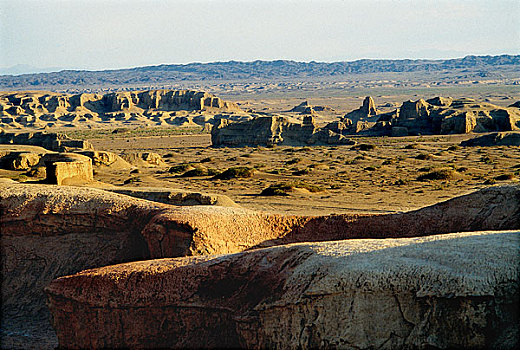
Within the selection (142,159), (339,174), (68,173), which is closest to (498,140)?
(339,174)

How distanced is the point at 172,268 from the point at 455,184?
69.5 feet

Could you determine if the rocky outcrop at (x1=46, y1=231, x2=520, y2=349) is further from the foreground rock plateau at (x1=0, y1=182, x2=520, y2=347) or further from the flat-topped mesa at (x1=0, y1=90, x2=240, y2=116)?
the flat-topped mesa at (x1=0, y1=90, x2=240, y2=116)

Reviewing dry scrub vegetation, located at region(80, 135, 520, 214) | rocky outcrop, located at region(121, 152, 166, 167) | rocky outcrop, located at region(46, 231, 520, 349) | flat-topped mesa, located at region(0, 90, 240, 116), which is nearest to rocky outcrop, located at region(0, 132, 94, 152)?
rocky outcrop, located at region(121, 152, 166, 167)

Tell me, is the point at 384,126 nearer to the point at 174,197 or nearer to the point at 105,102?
the point at 174,197

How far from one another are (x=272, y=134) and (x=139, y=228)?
42411 millimetres

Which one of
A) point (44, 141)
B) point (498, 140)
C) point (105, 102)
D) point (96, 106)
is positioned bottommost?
point (498, 140)

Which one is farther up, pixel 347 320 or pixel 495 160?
pixel 347 320

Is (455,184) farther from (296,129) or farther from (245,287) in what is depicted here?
(296,129)

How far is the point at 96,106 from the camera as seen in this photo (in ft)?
321

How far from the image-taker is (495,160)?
35.3 m

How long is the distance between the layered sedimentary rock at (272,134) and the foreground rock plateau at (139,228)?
134ft

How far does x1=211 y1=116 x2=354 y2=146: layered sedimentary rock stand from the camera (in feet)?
168

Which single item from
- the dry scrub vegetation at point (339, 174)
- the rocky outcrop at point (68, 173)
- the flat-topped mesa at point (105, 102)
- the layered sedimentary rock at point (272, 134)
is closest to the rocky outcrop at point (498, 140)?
the dry scrub vegetation at point (339, 174)

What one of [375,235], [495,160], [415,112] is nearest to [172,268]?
[375,235]
